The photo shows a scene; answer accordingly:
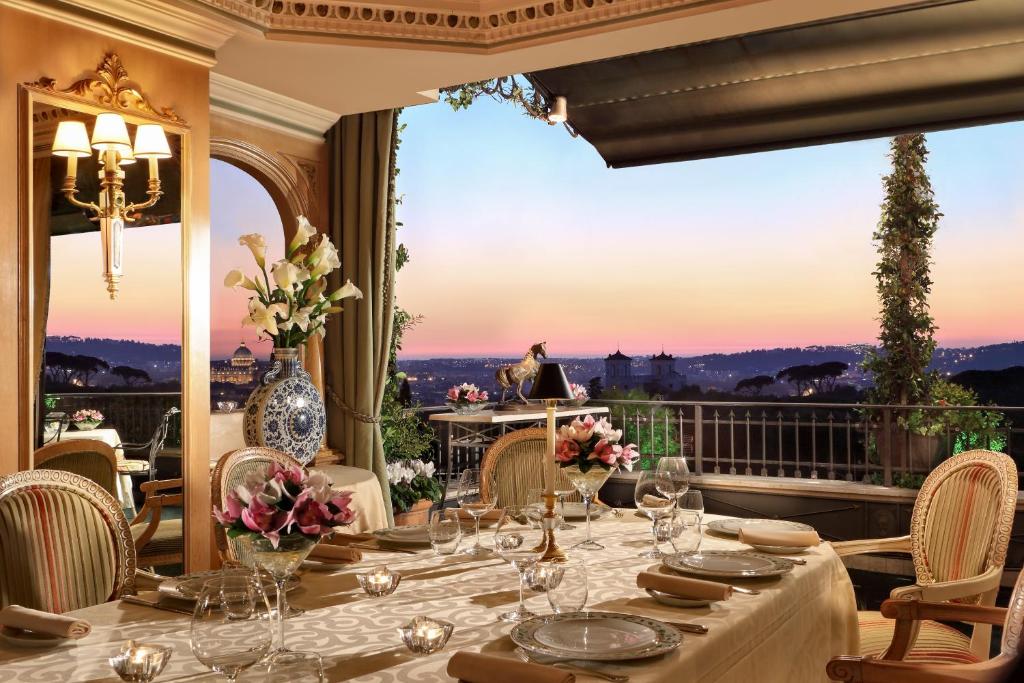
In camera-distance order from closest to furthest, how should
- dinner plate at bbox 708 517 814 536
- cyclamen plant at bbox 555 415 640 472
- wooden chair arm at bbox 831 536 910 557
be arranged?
cyclamen plant at bbox 555 415 640 472 < dinner plate at bbox 708 517 814 536 < wooden chair arm at bbox 831 536 910 557

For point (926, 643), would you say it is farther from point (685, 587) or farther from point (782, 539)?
point (685, 587)

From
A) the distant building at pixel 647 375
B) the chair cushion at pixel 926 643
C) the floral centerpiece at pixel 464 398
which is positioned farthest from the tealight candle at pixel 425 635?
the distant building at pixel 647 375

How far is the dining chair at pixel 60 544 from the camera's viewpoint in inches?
80.0

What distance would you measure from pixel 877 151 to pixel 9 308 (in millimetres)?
6803

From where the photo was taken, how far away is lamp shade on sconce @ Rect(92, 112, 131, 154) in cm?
304

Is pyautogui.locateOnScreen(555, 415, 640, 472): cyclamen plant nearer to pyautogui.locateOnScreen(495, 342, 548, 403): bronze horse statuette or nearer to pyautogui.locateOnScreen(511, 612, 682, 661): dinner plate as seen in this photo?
pyautogui.locateOnScreen(511, 612, 682, 661): dinner plate

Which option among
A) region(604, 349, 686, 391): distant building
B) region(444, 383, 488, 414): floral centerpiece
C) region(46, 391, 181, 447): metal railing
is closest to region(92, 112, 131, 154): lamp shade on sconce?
region(46, 391, 181, 447): metal railing

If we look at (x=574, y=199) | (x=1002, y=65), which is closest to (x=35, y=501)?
(x=1002, y=65)

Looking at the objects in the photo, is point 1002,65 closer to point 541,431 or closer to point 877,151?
point 541,431

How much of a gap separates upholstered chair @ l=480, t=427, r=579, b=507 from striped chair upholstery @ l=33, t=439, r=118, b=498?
1289mm

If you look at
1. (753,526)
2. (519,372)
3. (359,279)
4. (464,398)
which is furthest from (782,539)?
(519,372)

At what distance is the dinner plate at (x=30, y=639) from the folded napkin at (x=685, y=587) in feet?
3.45

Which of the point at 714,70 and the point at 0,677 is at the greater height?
the point at 714,70

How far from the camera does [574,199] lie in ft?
28.0
